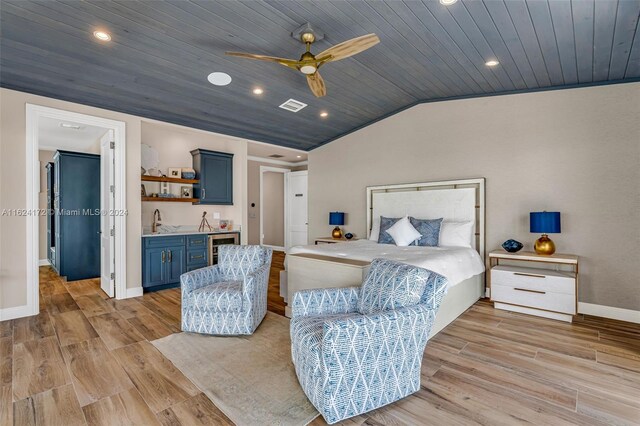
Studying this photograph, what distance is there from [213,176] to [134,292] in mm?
2241

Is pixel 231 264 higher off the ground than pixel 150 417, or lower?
higher

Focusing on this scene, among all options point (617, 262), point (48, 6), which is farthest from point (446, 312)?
point (48, 6)

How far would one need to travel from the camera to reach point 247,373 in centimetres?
232

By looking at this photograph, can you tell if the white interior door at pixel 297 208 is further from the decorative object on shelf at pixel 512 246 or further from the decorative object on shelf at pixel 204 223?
the decorative object on shelf at pixel 512 246

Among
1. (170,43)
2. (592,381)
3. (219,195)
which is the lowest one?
(592,381)

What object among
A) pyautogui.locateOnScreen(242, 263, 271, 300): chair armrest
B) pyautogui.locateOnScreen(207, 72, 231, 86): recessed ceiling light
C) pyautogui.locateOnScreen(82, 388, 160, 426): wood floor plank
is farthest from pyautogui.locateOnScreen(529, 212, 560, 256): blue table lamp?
pyautogui.locateOnScreen(82, 388, 160, 426): wood floor plank

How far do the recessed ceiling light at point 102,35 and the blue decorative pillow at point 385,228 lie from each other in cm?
399

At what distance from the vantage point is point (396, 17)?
8.71ft

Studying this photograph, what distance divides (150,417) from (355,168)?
16.3 ft

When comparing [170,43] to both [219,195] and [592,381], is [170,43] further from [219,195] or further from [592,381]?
[592,381]

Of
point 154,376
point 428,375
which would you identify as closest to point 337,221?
point 428,375

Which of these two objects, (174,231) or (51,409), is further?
(174,231)

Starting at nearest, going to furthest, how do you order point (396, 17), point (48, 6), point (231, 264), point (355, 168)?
point (48, 6)
point (396, 17)
point (231, 264)
point (355, 168)

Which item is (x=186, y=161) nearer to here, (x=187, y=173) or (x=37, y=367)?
(x=187, y=173)
